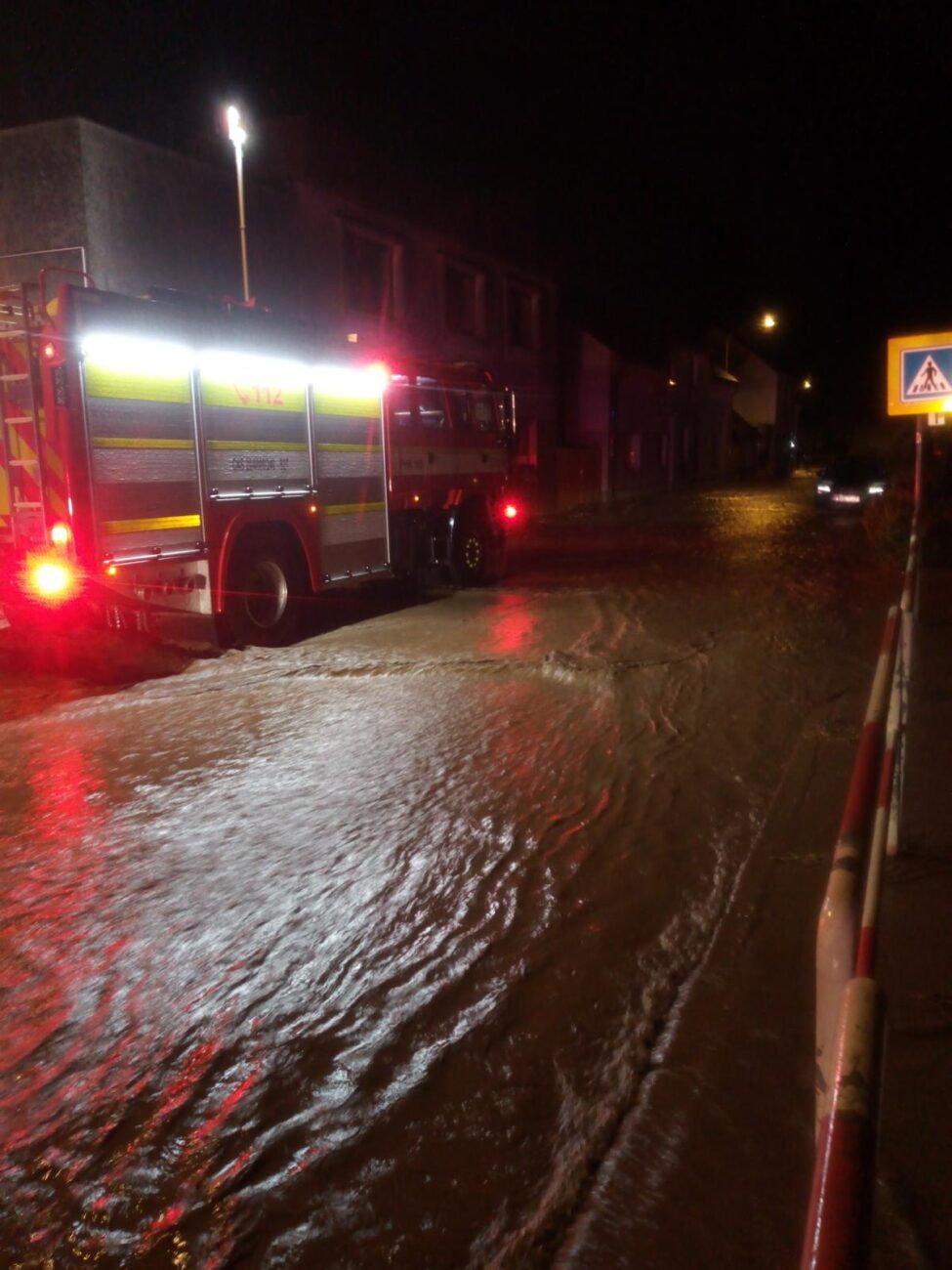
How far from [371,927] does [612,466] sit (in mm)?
35778

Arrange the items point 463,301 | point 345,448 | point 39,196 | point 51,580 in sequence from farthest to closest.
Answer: point 463,301, point 39,196, point 345,448, point 51,580

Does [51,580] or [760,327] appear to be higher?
[760,327]

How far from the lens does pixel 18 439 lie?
8.55 meters

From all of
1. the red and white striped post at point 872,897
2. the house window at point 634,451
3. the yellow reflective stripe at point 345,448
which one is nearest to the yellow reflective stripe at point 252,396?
the yellow reflective stripe at point 345,448

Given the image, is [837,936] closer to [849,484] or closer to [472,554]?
[472,554]

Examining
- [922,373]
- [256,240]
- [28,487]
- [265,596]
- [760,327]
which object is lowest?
[265,596]

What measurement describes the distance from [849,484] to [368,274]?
13117mm

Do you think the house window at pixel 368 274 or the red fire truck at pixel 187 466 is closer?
the red fire truck at pixel 187 466

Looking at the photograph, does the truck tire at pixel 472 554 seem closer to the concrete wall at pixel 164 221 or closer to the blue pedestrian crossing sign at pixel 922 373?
the blue pedestrian crossing sign at pixel 922 373

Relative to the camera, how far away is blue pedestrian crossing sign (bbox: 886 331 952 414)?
866cm

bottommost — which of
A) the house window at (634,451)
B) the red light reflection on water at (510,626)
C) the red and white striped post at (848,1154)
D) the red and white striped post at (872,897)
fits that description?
the red light reflection on water at (510,626)

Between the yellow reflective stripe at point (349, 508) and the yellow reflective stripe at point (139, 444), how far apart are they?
2222 millimetres

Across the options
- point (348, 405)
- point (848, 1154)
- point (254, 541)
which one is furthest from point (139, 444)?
point (848, 1154)

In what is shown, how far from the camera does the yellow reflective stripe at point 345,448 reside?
1110cm
